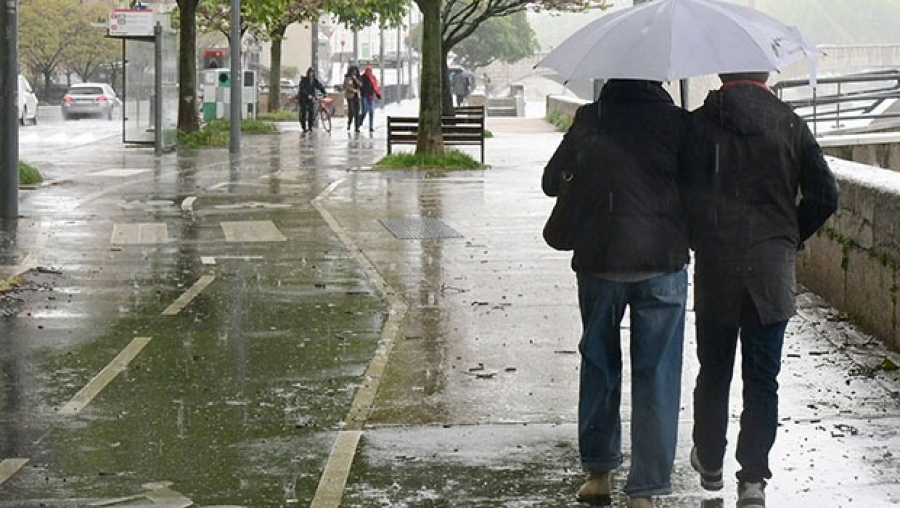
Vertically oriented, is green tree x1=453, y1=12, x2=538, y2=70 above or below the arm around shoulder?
above

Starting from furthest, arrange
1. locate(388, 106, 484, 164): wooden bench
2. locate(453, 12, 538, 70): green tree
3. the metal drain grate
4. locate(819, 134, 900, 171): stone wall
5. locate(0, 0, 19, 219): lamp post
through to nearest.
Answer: locate(453, 12, 538, 70): green tree, locate(388, 106, 484, 164): wooden bench, locate(819, 134, 900, 171): stone wall, locate(0, 0, 19, 219): lamp post, the metal drain grate

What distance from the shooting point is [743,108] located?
6691 mm

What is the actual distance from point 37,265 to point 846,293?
22.2 ft

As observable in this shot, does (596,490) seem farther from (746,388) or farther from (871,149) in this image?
(871,149)

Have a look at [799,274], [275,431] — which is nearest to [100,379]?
[275,431]

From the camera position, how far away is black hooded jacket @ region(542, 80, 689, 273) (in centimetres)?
667

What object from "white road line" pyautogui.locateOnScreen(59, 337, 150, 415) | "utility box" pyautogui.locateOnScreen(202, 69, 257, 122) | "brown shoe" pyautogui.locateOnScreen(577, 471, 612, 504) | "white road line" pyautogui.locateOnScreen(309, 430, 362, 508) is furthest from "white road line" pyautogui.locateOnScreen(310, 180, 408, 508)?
"utility box" pyautogui.locateOnScreen(202, 69, 257, 122)

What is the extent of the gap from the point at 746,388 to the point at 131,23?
95.4ft

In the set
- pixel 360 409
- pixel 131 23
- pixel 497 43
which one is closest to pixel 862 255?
pixel 360 409

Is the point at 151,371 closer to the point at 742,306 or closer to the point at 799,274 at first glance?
the point at 742,306

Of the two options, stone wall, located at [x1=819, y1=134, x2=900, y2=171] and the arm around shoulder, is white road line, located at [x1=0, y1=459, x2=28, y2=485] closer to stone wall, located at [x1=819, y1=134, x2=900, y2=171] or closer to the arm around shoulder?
the arm around shoulder

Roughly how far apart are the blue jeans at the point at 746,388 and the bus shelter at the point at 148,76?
26978 mm

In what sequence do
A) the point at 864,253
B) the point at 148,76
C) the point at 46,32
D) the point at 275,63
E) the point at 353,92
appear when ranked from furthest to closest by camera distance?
the point at 46,32 → the point at 275,63 → the point at 353,92 → the point at 148,76 → the point at 864,253

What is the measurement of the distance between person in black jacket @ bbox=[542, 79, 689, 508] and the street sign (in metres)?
28.4
